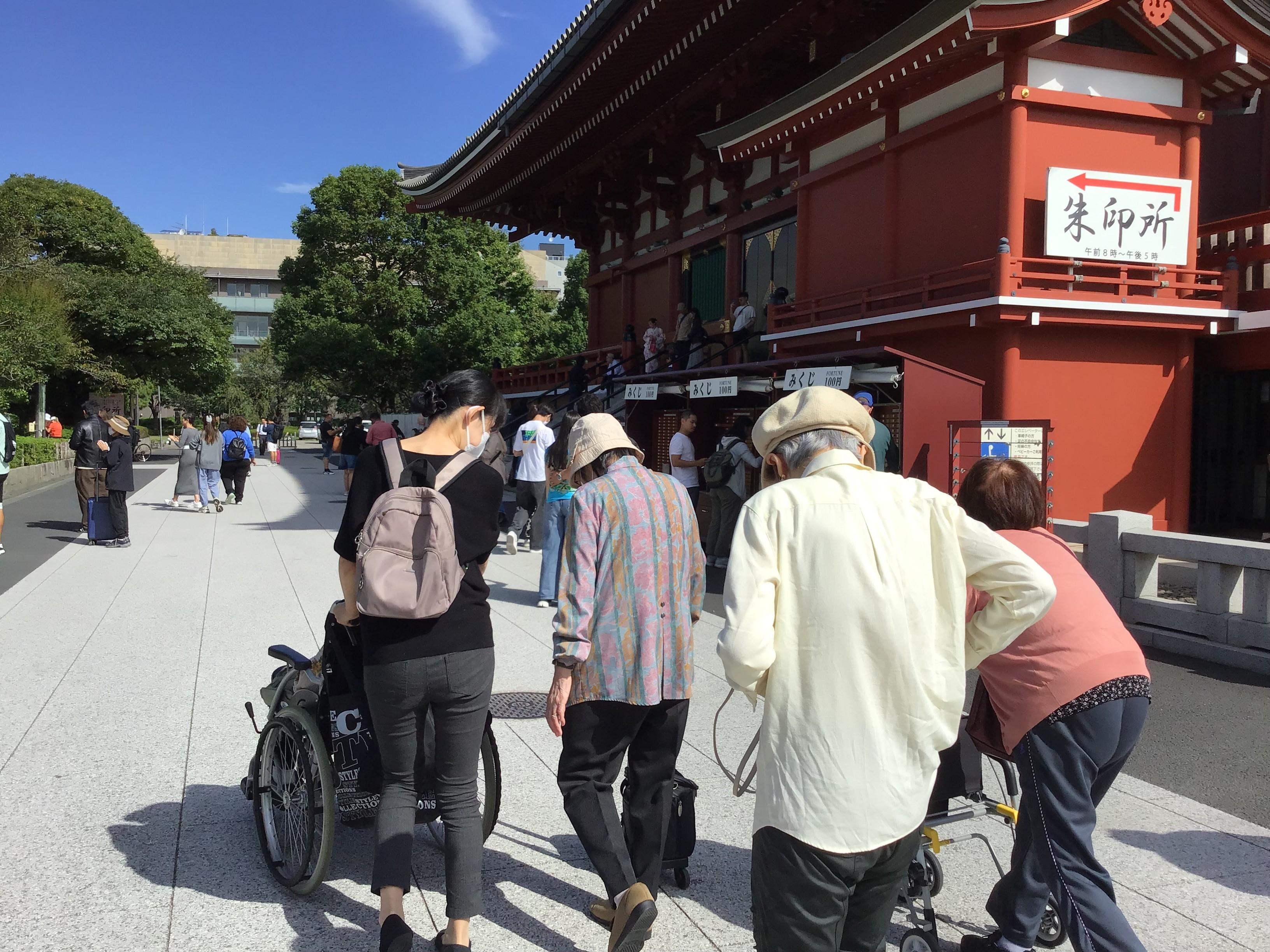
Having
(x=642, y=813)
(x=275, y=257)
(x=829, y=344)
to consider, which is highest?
(x=275, y=257)

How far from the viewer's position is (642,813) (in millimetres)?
3141

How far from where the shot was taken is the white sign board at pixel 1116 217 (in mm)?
10562

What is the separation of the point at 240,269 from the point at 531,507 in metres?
83.2

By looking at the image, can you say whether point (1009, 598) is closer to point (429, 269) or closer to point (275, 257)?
point (429, 269)

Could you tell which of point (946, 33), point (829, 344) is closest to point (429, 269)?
point (829, 344)

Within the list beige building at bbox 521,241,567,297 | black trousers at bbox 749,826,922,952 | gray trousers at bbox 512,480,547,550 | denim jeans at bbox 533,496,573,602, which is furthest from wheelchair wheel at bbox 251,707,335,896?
beige building at bbox 521,241,567,297

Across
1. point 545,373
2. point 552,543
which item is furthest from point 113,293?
point 552,543

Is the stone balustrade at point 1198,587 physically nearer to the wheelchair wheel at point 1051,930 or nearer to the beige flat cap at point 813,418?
the wheelchair wheel at point 1051,930

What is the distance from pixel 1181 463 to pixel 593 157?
480 inches

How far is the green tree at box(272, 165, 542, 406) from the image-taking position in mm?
34125

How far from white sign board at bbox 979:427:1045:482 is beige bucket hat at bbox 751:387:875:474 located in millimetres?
7103

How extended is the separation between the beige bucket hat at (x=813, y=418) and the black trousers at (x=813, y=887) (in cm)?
88

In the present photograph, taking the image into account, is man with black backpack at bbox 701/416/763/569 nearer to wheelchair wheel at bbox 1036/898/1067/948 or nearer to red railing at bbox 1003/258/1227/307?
red railing at bbox 1003/258/1227/307

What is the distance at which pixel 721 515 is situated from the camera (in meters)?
10.4
